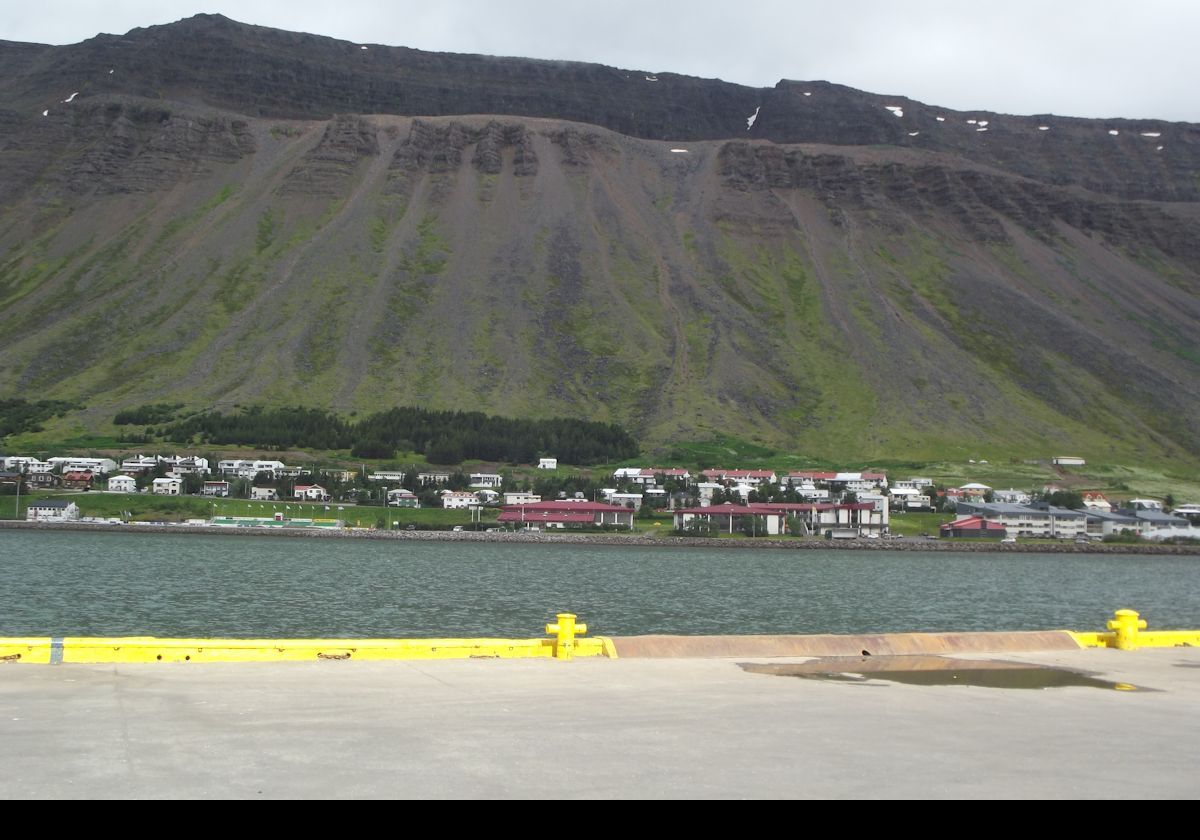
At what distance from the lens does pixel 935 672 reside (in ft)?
72.3

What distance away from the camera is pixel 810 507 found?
137 m

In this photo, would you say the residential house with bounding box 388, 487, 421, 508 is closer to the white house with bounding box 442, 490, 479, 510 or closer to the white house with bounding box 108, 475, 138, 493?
the white house with bounding box 442, 490, 479, 510

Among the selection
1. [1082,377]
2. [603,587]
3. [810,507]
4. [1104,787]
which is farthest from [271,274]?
[1104,787]

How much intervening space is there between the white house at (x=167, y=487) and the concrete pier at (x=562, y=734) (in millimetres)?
122376

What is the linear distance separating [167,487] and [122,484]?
179 inches

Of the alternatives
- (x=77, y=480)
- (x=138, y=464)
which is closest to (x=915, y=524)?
(x=138, y=464)

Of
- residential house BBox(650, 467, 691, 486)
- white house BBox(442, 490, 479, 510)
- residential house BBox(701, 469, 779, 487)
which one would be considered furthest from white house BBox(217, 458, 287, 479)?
residential house BBox(701, 469, 779, 487)

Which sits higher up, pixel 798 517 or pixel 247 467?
pixel 247 467

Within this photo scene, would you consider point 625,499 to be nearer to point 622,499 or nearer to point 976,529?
point 622,499

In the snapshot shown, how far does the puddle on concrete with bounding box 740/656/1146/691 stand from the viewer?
2059cm

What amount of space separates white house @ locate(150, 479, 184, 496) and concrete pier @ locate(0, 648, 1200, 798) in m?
122

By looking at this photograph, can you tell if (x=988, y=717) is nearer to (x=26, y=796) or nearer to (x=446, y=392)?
(x=26, y=796)

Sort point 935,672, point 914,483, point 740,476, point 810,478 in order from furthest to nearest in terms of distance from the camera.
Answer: point 810,478, point 740,476, point 914,483, point 935,672

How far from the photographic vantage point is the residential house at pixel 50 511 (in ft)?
416
